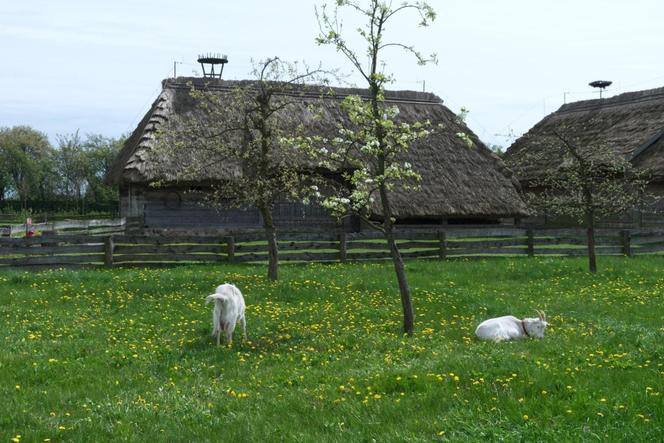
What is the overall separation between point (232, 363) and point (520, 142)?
121 feet

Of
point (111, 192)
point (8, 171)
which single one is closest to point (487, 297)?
point (111, 192)

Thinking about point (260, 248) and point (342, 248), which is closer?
point (260, 248)

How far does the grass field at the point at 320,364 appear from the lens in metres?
5.80

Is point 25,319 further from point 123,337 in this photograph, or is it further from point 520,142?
point 520,142

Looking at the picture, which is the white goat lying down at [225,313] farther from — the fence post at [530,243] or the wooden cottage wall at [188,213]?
the wooden cottage wall at [188,213]

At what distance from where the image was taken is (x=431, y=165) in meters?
29.9

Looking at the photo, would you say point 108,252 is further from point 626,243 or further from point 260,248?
point 626,243

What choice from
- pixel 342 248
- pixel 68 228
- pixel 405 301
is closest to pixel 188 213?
pixel 68 228

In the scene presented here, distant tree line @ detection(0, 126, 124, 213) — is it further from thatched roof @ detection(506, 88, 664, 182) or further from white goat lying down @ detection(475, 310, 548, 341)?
white goat lying down @ detection(475, 310, 548, 341)

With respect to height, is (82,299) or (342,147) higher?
(342,147)

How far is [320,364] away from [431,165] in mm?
22232

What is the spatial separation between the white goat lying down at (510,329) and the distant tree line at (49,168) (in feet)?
195

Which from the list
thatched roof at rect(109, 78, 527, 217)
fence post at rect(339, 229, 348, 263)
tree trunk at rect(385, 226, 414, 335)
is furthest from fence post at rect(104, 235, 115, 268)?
tree trunk at rect(385, 226, 414, 335)

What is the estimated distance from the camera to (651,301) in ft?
45.8
